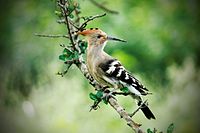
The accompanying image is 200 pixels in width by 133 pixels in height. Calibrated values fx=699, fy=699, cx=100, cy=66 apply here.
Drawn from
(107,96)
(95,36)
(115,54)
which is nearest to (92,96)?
(107,96)

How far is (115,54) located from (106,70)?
5.16 ft

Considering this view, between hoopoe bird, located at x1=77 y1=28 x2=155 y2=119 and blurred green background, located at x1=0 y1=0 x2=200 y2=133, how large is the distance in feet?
5.08

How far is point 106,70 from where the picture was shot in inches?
60.0

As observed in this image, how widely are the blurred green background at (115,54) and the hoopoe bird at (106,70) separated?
155 centimetres

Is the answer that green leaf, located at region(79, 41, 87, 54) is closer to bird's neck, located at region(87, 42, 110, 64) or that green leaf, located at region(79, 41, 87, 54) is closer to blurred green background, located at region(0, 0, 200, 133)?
bird's neck, located at region(87, 42, 110, 64)

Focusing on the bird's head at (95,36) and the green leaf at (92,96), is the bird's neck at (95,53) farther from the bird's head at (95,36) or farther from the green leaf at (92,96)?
the green leaf at (92,96)

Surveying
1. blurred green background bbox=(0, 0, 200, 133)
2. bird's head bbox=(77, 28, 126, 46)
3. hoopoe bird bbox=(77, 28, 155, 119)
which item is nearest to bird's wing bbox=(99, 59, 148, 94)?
hoopoe bird bbox=(77, 28, 155, 119)

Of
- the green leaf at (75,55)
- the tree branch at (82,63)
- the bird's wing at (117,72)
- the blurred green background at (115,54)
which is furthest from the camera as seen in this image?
the blurred green background at (115,54)

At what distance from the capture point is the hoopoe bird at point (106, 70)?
1.38 metres

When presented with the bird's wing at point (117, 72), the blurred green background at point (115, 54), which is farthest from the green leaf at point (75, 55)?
the blurred green background at point (115, 54)

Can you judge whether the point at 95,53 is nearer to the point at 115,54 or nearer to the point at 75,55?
the point at 75,55

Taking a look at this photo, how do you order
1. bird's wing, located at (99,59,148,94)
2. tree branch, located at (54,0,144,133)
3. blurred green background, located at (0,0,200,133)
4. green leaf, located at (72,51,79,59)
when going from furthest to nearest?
blurred green background, located at (0,0,200,133)
bird's wing, located at (99,59,148,94)
green leaf, located at (72,51,79,59)
tree branch, located at (54,0,144,133)

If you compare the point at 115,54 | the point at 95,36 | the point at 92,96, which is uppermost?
the point at 115,54

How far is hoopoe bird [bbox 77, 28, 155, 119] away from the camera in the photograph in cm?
138
